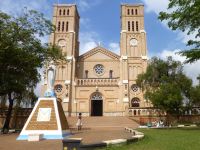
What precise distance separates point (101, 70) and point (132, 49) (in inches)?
248

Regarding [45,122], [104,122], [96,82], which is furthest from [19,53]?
[96,82]

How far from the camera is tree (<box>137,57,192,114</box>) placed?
92.3 ft

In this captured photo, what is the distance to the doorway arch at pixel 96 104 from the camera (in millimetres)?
42438

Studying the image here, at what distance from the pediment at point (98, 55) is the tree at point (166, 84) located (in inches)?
417

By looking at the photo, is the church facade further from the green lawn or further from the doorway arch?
the green lawn

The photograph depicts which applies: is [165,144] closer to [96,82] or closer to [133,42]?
[96,82]

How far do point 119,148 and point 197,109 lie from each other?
27.3 metres

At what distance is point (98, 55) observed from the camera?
45125 millimetres

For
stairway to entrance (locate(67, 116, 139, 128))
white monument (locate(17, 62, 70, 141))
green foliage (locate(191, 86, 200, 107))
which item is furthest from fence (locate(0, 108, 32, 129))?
green foliage (locate(191, 86, 200, 107))

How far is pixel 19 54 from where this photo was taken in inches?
777

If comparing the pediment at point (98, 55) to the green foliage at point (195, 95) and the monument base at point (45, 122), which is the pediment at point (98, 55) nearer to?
the green foliage at point (195, 95)

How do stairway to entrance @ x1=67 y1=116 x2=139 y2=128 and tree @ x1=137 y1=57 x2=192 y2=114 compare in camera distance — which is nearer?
tree @ x1=137 y1=57 x2=192 y2=114

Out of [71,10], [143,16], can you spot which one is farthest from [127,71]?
[71,10]

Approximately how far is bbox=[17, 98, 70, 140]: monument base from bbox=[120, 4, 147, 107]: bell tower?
26.1m
